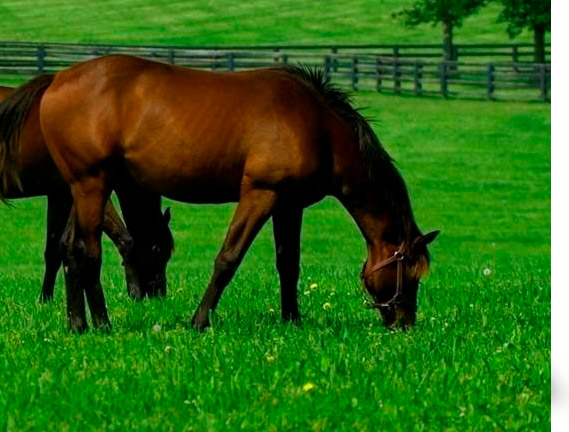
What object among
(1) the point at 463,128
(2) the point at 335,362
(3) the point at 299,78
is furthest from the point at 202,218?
(2) the point at 335,362

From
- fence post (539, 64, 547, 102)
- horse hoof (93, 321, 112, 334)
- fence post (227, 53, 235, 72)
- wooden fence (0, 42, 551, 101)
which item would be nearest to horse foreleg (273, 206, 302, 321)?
horse hoof (93, 321, 112, 334)

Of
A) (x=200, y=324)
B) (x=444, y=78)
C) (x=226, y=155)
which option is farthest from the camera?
(x=444, y=78)

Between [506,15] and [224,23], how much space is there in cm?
1852

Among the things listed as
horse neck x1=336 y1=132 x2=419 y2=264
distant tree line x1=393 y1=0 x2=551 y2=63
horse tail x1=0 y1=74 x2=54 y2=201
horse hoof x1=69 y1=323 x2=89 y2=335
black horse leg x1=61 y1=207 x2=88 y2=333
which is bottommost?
distant tree line x1=393 y1=0 x2=551 y2=63

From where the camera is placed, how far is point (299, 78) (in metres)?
9.41

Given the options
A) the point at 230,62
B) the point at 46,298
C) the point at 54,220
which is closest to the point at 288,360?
A: the point at 46,298

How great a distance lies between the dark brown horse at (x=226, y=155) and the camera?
8953 millimetres

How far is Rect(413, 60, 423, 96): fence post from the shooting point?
41.5 metres

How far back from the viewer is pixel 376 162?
9.22 metres

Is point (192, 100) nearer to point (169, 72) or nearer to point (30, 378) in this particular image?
point (169, 72)

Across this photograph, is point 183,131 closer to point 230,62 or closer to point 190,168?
point 190,168

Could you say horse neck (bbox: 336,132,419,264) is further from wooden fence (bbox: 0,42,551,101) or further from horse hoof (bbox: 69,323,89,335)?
wooden fence (bbox: 0,42,551,101)

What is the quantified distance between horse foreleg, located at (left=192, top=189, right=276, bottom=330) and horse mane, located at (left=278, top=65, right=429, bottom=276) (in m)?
0.71

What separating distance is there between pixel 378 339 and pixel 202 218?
Answer: 1687 cm
